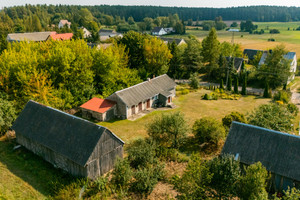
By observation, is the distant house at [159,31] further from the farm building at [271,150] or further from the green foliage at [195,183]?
the green foliage at [195,183]

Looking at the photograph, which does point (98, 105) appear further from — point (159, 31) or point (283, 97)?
point (159, 31)

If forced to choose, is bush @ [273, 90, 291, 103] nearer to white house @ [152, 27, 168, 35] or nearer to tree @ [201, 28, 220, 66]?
tree @ [201, 28, 220, 66]

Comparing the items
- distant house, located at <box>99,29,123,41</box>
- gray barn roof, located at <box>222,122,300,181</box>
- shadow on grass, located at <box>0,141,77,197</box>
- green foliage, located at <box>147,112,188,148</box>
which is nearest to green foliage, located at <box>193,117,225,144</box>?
green foliage, located at <box>147,112,188,148</box>

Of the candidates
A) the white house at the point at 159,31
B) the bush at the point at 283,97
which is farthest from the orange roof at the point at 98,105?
the white house at the point at 159,31

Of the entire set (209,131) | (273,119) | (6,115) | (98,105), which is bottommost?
(209,131)

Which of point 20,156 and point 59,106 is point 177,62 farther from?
point 20,156

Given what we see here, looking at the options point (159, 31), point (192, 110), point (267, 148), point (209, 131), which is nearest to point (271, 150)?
point (267, 148)
